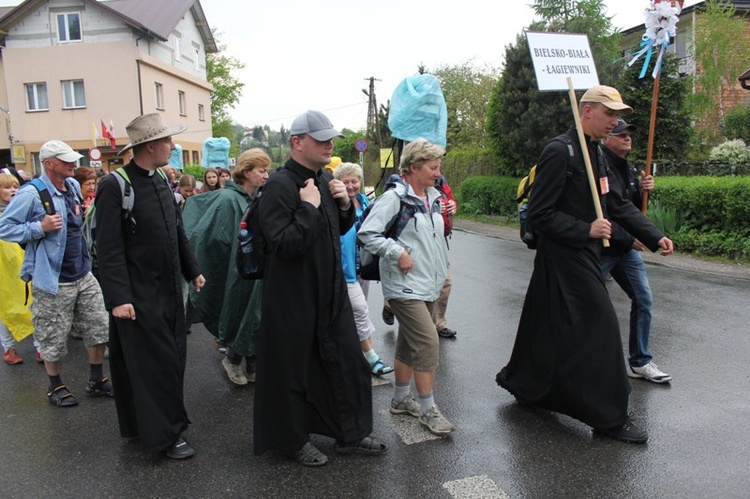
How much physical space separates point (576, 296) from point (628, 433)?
0.88 meters

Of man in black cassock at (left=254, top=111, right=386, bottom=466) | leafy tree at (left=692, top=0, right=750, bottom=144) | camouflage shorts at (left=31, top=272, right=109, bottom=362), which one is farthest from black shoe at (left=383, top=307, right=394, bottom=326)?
leafy tree at (left=692, top=0, right=750, bottom=144)

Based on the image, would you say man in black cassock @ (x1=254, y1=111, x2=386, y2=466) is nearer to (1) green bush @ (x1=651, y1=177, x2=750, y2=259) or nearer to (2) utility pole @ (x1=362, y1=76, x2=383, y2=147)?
(1) green bush @ (x1=651, y1=177, x2=750, y2=259)

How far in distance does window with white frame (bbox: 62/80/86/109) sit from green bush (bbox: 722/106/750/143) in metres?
29.4

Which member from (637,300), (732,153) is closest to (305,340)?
(637,300)

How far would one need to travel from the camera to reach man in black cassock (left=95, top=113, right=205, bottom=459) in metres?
3.56

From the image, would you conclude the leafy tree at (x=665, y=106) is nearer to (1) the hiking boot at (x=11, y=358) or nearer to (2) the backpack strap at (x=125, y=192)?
(1) the hiking boot at (x=11, y=358)

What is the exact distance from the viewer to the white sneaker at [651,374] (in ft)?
15.6

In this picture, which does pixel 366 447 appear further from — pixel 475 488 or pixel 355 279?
pixel 355 279

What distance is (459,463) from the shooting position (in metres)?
3.54

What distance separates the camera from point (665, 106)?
711 inches

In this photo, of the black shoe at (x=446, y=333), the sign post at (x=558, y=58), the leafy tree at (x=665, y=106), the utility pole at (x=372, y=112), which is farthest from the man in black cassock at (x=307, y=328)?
the utility pole at (x=372, y=112)

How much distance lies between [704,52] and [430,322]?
27.1 m

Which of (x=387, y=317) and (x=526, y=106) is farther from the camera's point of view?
(x=526, y=106)

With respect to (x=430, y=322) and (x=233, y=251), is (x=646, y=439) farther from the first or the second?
(x=233, y=251)
